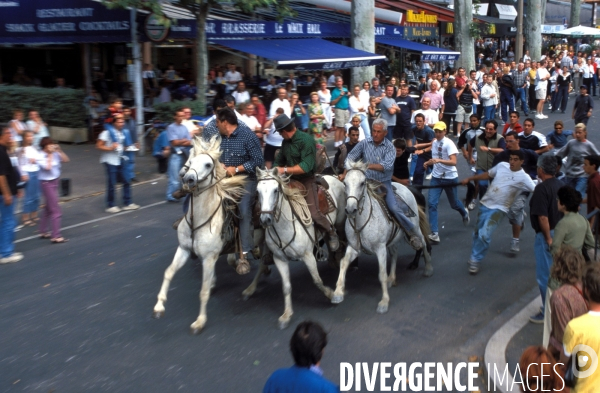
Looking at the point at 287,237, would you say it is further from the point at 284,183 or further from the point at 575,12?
the point at 575,12

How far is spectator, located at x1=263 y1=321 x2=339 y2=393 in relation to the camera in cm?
376

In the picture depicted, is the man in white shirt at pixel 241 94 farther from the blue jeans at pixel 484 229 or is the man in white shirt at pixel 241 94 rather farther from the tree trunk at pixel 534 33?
the tree trunk at pixel 534 33

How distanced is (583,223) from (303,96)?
61.6 ft

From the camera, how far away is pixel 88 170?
16.3 m

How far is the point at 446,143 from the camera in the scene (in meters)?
11.0

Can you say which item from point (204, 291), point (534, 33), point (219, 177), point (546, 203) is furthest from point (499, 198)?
point (534, 33)

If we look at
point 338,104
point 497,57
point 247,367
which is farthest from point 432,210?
point 497,57

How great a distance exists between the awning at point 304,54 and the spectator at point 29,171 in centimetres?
847

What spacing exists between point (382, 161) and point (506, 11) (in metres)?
41.1

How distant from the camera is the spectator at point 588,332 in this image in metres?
4.38

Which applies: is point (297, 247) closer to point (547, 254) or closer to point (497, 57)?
point (547, 254)

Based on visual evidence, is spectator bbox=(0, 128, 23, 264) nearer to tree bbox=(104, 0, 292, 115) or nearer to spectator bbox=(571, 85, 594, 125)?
tree bbox=(104, 0, 292, 115)

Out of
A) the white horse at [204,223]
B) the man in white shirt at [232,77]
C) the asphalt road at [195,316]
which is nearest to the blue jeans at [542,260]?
the asphalt road at [195,316]

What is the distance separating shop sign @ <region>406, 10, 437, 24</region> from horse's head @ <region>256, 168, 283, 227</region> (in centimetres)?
2397
